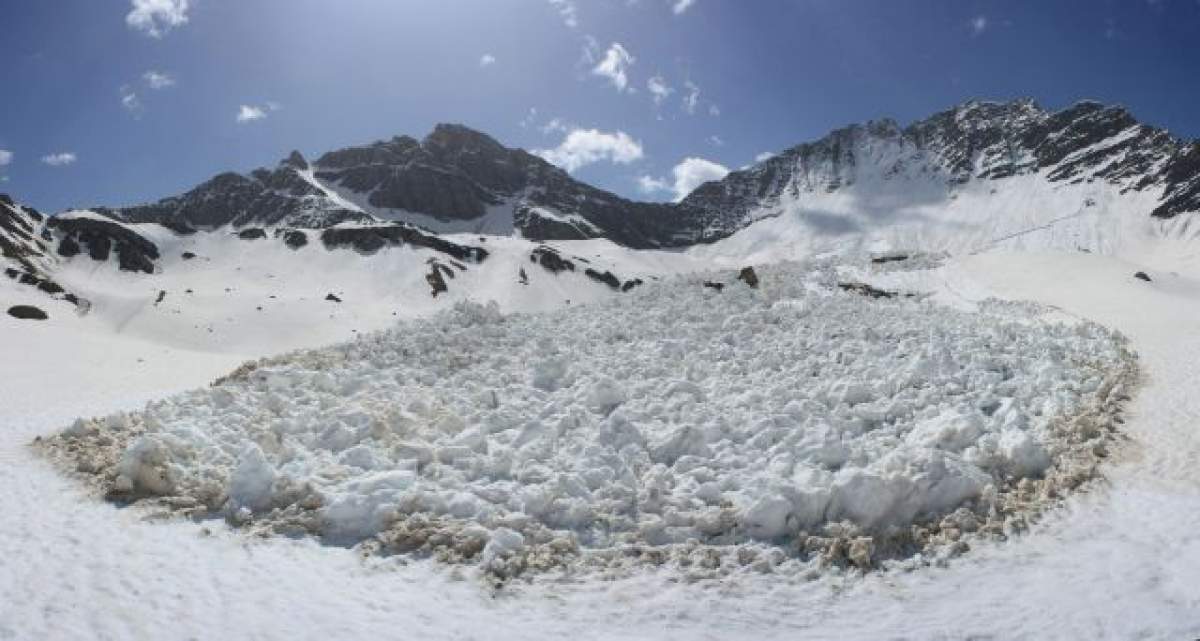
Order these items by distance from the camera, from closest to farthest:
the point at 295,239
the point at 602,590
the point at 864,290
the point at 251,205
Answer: the point at 602,590
the point at 864,290
the point at 295,239
the point at 251,205

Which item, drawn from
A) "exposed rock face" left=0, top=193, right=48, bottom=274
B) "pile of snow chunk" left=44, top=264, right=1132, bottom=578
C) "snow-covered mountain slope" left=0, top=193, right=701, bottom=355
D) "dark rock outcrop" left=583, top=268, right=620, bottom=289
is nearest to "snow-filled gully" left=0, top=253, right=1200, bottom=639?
"pile of snow chunk" left=44, top=264, right=1132, bottom=578

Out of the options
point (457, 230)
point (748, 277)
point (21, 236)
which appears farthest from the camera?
point (457, 230)

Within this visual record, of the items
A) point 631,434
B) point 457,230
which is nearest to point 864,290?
point 631,434

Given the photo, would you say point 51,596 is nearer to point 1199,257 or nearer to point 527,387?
point 527,387

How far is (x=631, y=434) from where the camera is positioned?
52.0 feet

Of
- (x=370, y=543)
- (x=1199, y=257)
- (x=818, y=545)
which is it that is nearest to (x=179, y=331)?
(x=370, y=543)

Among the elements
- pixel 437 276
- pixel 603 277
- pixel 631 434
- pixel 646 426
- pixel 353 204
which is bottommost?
pixel 631 434

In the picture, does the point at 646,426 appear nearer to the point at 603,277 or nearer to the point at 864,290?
the point at 864,290

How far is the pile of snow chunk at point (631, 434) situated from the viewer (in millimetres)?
12484

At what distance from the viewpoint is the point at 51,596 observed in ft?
33.0

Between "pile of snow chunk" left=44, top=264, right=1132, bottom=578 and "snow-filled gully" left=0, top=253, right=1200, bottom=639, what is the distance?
86 cm

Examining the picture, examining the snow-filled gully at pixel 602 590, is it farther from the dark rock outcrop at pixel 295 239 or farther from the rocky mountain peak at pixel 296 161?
the rocky mountain peak at pixel 296 161

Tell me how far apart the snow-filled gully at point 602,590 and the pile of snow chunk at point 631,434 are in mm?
861

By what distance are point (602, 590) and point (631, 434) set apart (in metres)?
5.20
